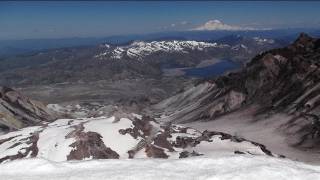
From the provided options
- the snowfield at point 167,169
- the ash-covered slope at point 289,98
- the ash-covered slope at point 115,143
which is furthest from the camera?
the ash-covered slope at point 289,98

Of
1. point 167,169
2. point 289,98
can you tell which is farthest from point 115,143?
point 289,98

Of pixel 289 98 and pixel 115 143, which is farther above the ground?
pixel 115 143

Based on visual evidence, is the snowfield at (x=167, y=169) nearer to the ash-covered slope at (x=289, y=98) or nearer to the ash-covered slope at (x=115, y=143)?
the ash-covered slope at (x=115, y=143)

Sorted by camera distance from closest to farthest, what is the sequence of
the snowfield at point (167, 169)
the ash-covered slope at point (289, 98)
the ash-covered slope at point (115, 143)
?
1. the snowfield at point (167, 169)
2. the ash-covered slope at point (115, 143)
3. the ash-covered slope at point (289, 98)

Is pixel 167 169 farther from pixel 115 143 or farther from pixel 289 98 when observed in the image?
pixel 289 98

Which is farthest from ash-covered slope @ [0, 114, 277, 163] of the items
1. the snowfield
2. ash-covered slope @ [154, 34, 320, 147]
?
the snowfield

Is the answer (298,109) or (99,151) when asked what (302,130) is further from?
(99,151)

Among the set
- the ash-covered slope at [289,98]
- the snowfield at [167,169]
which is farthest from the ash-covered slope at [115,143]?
the snowfield at [167,169]
